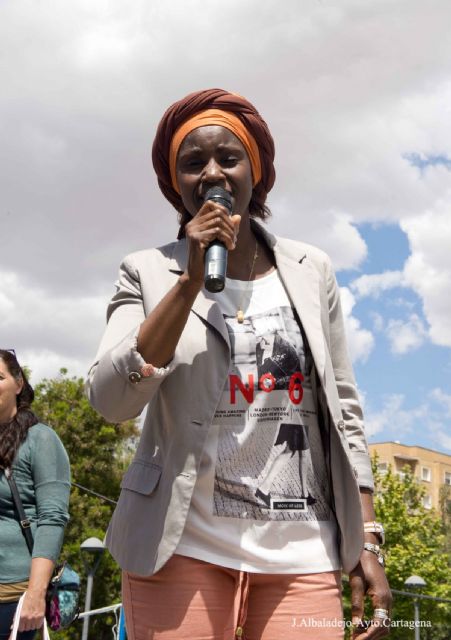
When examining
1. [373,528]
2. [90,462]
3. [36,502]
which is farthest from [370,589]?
[90,462]

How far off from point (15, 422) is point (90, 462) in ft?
82.5

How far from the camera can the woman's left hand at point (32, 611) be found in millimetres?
4023

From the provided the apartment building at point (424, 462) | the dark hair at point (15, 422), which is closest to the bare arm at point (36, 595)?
the dark hair at point (15, 422)

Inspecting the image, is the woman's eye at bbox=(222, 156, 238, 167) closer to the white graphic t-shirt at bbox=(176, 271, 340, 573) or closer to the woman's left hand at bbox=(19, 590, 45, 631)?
the white graphic t-shirt at bbox=(176, 271, 340, 573)

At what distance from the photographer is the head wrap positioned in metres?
2.85

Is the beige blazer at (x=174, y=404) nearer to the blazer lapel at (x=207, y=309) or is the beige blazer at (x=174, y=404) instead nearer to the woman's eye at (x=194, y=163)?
the blazer lapel at (x=207, y=309)

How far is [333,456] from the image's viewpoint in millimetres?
2615

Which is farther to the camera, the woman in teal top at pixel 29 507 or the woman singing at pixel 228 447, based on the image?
the woman in teal top at pixel 29 507

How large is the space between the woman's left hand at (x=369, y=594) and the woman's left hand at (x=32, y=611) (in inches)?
78.2

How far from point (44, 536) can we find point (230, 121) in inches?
94.0

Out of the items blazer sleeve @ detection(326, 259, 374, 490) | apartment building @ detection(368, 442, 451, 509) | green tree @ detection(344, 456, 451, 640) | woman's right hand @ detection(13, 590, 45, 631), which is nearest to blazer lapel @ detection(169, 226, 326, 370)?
blazer sleeve @ detection(326, 259, 374, 490)

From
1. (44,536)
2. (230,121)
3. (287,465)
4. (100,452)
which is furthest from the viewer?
(100,452)

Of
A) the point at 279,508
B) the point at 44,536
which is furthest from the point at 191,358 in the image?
the point at 44,536

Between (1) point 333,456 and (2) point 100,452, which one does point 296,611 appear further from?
(2) point 100,452
